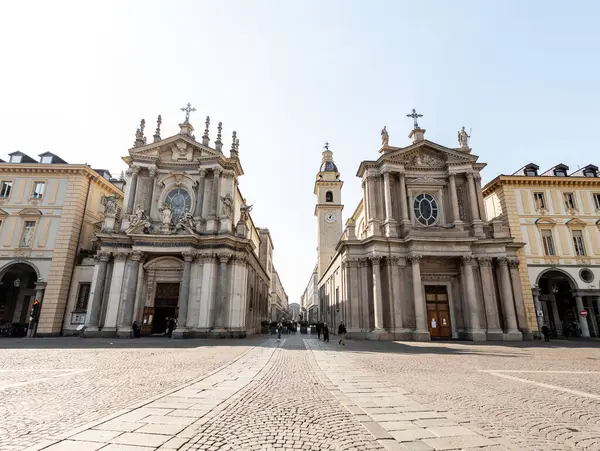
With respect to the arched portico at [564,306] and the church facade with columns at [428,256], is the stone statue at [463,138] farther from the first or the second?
the arched portico at [564,306]

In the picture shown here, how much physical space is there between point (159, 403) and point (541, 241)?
122 feet

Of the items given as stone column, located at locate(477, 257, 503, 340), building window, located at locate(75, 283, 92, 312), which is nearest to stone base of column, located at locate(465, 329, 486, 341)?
stone column, located at locate(477, 257, 503, 340)

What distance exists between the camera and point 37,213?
30266mm

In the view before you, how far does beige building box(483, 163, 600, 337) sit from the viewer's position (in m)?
30.9

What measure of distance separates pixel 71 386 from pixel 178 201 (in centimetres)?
2495

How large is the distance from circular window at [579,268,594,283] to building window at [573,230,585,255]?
179 centimetres

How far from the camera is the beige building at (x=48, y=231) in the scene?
2895 cm

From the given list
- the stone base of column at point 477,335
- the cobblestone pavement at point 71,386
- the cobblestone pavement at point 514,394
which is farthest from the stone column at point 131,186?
the stone base of column at point 477,335

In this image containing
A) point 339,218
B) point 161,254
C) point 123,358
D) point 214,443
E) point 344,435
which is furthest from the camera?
point 339,218

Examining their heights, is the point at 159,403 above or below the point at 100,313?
below

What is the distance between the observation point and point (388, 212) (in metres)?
29.0

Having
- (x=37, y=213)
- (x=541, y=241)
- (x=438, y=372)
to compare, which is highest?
(x=37, y=213)

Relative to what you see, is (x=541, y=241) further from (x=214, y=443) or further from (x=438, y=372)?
(x=214, y=443)

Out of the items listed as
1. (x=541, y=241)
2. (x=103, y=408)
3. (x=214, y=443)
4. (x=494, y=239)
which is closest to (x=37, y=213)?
(x=103, y=408)
